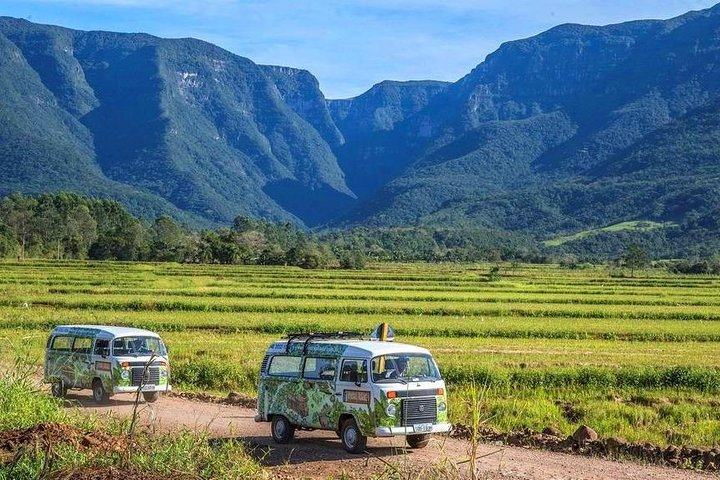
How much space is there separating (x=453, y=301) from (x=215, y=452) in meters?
50.5

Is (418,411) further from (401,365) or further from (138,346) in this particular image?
(138,346)

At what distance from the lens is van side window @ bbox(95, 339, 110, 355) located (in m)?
23.1

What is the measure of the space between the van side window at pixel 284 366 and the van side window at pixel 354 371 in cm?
156

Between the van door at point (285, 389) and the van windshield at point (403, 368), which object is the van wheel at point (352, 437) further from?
the van door at point (285, 389)

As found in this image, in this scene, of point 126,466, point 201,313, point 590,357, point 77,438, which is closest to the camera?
point 126,466

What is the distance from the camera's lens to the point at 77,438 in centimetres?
1042

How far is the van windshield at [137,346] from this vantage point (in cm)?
2314

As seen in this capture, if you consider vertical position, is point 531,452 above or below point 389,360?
below

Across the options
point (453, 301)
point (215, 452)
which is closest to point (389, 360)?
point (215, 452)

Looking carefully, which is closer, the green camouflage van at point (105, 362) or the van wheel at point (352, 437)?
the van wheel at point (352, 437)

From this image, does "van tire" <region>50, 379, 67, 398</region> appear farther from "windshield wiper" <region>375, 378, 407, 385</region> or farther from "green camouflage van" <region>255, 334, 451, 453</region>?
"windshield wiper" <region>375, 378, 407, 385</region>

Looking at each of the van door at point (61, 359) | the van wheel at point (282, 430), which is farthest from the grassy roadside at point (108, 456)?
the van door at point (61, 359)

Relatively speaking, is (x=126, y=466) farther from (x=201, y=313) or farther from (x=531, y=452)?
(x=201, y=313)

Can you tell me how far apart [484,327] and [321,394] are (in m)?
27.0
